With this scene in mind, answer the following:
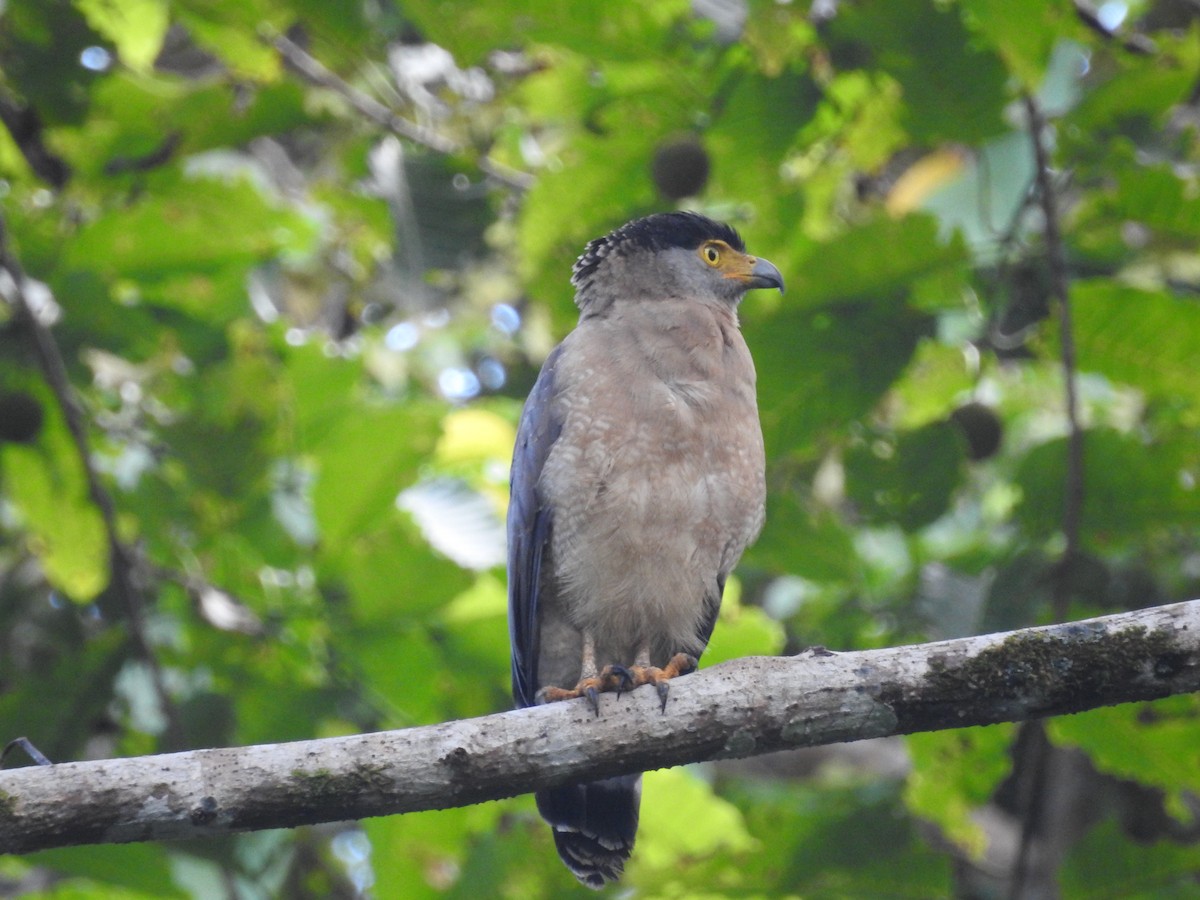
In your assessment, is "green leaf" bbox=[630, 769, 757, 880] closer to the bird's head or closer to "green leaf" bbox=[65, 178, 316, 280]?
the bird's head

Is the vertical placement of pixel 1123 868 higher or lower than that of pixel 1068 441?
lower

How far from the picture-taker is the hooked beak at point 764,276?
4852 mm

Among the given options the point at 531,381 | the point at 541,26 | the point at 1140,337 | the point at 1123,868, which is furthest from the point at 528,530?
the point at 1123,868

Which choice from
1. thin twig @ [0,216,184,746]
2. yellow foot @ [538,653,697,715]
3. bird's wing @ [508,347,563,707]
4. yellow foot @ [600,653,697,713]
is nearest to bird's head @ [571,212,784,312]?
bird's wing @ [508,347,563,707]

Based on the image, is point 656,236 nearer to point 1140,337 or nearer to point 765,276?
point 765,276

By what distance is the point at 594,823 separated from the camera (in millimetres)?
4211

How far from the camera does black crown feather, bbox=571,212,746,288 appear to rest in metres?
4.98

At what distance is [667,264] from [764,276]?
0.37 metres

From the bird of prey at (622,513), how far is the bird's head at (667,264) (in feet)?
0.85

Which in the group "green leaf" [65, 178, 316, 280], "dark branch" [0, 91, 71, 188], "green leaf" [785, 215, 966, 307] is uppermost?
"dark branch" [0, 91, 71, 188]

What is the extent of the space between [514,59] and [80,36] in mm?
2398

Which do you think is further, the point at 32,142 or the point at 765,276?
the point at 32,142

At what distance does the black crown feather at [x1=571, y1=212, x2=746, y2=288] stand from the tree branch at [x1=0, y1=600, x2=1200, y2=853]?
7.13ft

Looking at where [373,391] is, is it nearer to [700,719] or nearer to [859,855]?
[859,855]
